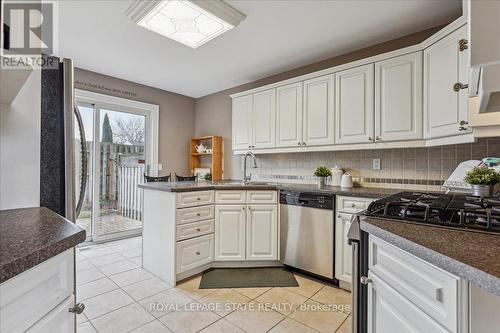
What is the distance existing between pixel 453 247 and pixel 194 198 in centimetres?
211

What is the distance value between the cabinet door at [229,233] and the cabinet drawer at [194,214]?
0.26 ft

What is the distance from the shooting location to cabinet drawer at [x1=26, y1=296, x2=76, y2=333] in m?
0.64

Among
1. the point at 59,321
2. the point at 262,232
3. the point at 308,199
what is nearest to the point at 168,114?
the point at 262,232

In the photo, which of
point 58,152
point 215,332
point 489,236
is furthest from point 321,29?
point 215,332

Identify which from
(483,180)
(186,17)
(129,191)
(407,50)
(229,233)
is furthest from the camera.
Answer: (129,191)

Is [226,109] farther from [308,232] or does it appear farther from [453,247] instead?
[453,247]

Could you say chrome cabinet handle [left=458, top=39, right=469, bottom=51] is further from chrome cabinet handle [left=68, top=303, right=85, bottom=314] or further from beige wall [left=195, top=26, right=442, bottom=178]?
chrome cabinet handle [left=68, top=303, right=85, bottom=314]

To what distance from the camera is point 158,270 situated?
96.8 inches

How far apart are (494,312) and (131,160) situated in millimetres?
4239

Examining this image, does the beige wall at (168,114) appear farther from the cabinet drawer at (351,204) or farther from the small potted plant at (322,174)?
the cabinet drawer at (351,204)

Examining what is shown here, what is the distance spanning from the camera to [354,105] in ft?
8.12

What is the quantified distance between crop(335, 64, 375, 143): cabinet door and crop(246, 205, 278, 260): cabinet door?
3.54 ft

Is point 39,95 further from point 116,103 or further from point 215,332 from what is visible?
point 116,103

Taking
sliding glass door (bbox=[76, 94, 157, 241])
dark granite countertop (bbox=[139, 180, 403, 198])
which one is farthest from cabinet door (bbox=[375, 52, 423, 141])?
sliding glass door (bbox=[76, 94, 157, 241])
